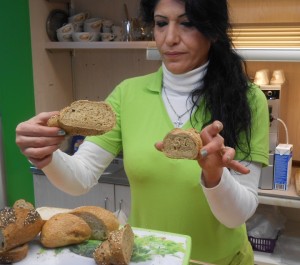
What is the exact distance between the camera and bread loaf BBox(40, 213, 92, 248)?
33.7 inches

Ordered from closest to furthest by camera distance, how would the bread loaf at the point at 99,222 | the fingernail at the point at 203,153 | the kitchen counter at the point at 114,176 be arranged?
the fingernail at the point at 203,153
the bread loaf at the point at 99,222
the kitchen counter at the point at 114,176

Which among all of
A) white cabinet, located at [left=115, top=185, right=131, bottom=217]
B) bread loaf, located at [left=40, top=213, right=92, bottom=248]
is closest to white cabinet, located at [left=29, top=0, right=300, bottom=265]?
white cabinet, located at [left=115, top=185, right=131, bottom=217]

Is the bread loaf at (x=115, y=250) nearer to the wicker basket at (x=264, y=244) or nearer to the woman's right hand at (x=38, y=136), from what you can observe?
the woman's right hand at (x=38, y=136)

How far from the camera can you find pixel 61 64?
7.93 ft

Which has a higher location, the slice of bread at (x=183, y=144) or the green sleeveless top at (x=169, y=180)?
the slice of bread at (x=183, y=144)

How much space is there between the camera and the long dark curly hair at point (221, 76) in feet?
3.34

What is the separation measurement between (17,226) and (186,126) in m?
0.47

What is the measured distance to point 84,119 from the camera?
0.87 metres

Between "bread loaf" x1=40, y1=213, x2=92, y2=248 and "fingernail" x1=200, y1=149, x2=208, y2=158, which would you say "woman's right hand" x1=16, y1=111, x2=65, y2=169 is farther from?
"fingernail" x1=200, y1=149, x2=208, y2=158

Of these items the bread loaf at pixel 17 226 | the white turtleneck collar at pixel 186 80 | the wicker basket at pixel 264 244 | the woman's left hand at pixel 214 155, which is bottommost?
the wicker basket at pixel 264 244

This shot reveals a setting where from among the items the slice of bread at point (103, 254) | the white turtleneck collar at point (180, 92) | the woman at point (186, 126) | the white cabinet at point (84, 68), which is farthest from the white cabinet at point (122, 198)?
the slice of bread at point (103, 254)

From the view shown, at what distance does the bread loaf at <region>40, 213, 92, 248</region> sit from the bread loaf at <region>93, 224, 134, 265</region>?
0.06m

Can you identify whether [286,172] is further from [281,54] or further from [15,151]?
[15,151]

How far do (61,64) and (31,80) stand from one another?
0.84 ft
